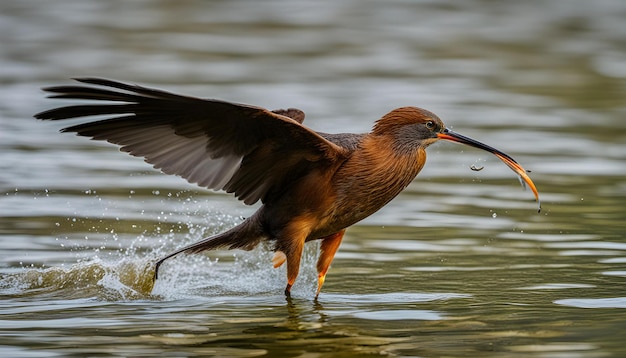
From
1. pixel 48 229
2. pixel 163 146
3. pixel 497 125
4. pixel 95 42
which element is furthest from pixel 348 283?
pixel 95 42

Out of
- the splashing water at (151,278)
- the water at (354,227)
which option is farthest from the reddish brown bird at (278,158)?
the water at (354,227)

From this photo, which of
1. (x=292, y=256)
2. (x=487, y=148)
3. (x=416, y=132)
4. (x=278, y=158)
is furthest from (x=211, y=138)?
(x=487, y=148)

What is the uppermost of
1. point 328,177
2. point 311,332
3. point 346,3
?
point 346,3

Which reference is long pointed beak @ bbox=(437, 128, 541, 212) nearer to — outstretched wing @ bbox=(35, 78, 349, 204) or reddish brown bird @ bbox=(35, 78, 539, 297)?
reddish brown bird @ bbox=(35, 78, 539, 297)

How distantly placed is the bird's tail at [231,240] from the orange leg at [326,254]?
0.42 metres

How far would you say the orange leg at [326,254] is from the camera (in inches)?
332

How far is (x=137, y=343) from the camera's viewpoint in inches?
273

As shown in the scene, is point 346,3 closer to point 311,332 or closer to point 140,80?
point 140,80

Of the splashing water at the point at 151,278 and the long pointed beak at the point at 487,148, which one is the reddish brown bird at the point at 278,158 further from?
the splashing water at the point at 151,278

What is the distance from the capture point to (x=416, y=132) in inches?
326

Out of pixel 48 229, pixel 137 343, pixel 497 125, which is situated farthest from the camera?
pixel 497 125

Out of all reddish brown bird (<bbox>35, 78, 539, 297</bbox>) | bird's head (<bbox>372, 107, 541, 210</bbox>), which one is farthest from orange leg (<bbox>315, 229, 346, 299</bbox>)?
bird's head (<bbox>372, 107, 541, 210</bbox>)

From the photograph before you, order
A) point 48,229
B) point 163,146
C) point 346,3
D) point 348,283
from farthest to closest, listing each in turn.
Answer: point 346,3 < point 48,229 < point 348,283 < point 163,146

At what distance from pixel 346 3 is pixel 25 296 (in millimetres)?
15910
